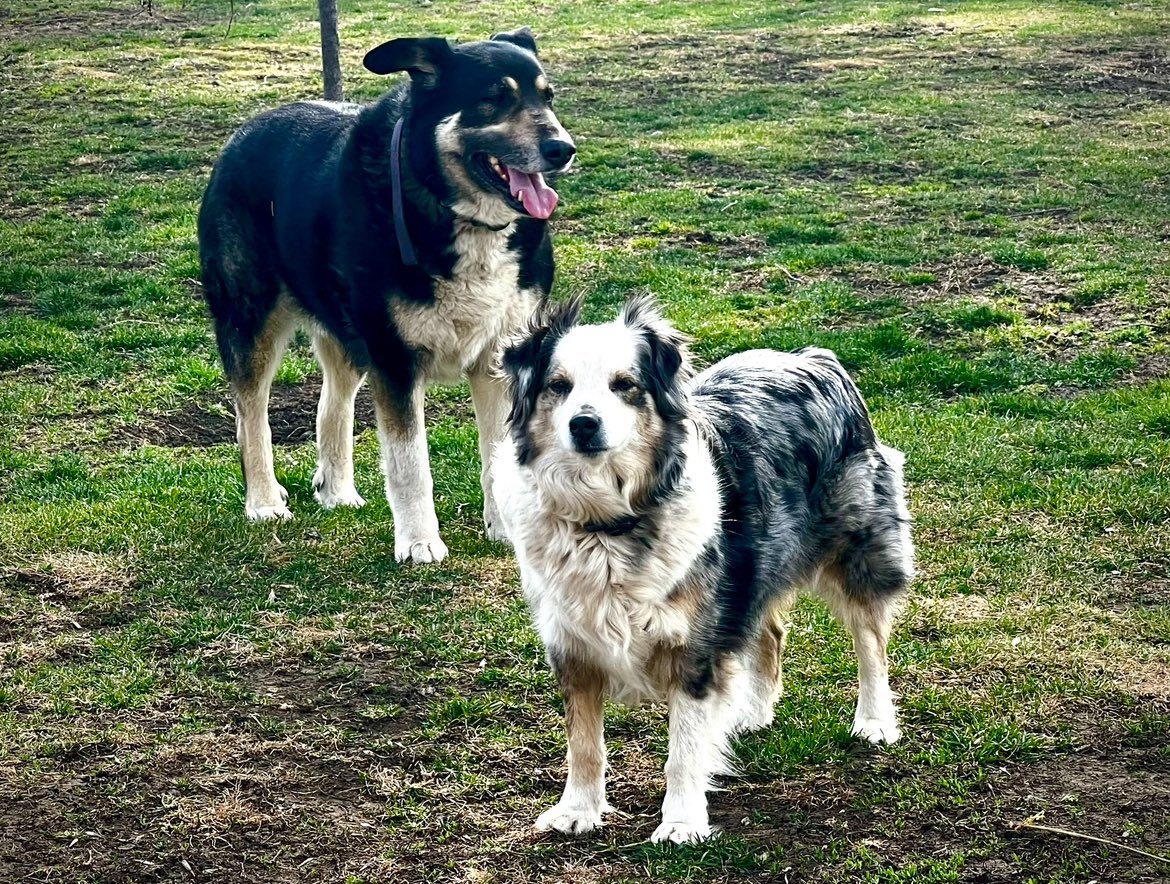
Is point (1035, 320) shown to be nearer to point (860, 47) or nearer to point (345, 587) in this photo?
point (345, 587)

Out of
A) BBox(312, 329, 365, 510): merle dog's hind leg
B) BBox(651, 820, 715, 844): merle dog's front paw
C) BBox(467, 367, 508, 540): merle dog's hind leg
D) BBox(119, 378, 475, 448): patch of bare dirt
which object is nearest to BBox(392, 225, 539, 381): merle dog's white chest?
BBox(467, 367, 508, 540): merle dog's hind leg

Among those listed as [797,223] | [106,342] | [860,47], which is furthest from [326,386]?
[860,47]

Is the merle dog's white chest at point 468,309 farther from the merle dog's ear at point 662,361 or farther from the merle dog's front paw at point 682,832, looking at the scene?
the merle dog's front paw at point 682,832

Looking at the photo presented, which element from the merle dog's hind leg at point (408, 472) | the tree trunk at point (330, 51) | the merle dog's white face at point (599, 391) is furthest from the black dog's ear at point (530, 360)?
the tree trunk at point (330, 51)

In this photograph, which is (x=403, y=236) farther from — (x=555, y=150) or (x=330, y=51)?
(x=330, y=51)

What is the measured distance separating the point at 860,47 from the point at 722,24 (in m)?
2.71

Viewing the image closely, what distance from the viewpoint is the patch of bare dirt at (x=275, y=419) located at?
7883 mm

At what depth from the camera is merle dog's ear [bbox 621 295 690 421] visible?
405cm

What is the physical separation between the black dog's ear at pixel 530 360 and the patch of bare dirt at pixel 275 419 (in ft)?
12.9

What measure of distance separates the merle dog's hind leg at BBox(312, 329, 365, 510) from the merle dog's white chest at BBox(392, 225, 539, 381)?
2.80 ft

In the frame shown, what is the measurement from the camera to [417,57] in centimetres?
583

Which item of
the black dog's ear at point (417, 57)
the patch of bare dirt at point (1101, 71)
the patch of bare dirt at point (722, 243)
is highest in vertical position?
the black dog's ear at point (417, 57)

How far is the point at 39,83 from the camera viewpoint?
1694cm

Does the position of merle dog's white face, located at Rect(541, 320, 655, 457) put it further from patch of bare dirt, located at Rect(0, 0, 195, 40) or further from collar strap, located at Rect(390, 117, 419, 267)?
patch of bare dirt, located at Rect(0, 0, 195, 40)
